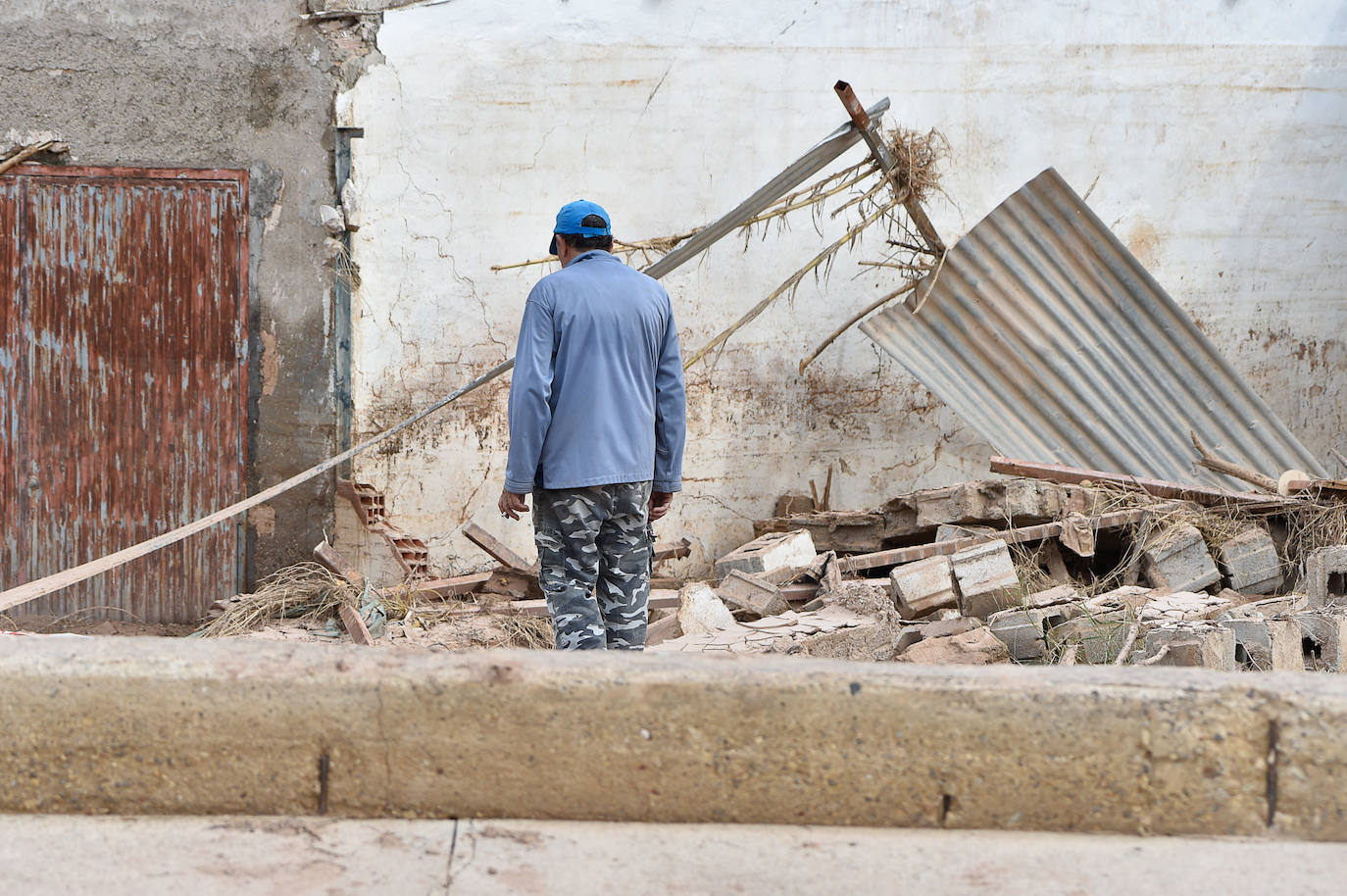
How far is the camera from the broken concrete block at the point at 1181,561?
5.26 metres

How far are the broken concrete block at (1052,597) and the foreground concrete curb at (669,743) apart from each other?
247 centimetres

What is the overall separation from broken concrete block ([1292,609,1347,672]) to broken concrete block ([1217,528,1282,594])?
0.70 m

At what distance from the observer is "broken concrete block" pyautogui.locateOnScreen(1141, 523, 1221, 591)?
5.26 meters

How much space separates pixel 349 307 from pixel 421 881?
167 inches

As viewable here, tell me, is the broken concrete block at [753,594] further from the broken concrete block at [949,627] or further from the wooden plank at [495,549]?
the wooden plank at [495,549]

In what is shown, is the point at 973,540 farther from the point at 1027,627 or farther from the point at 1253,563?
the point at 1253,563

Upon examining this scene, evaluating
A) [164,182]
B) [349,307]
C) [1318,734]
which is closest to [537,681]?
[1318,734]

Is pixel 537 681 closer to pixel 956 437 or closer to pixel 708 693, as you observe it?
pixel 708 693

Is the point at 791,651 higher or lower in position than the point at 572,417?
lower

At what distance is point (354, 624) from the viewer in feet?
17.2

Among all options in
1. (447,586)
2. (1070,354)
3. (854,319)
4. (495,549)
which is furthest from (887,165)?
(447,586)

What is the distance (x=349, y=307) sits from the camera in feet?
19.7

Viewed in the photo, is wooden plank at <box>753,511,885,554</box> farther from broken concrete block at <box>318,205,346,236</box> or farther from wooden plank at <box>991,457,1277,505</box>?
broken concrete block at <box>318,205,346,236</box>

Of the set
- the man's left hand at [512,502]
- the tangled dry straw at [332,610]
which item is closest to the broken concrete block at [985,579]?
the tangled dry straw at [332,610]
